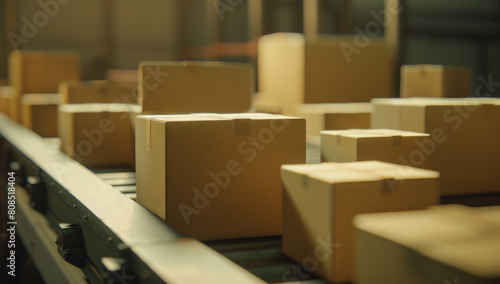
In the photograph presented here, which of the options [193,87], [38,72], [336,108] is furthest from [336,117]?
[38,72]

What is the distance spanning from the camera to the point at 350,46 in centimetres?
328

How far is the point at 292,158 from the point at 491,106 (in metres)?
0.85

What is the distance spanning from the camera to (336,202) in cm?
128

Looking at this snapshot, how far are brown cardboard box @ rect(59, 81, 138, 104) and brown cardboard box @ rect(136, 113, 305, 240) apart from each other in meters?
2.27

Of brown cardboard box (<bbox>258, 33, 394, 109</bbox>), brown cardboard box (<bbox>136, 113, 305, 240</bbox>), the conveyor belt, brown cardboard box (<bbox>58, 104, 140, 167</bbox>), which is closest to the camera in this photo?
the conveyor belt

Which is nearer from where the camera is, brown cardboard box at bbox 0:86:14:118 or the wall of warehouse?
brown cardboard box at bbox 0:86:14:118

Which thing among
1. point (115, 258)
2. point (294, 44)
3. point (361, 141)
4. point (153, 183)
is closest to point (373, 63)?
point (294, 44)

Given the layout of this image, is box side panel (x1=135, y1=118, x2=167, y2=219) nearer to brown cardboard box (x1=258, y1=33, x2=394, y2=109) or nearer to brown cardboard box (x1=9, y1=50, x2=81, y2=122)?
brown cardboard box (x1=258, y1=33, x2=394, y2=109)

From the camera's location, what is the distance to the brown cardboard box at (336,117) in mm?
2949

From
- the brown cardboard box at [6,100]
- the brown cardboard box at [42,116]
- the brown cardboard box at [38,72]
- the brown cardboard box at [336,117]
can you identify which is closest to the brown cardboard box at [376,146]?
the brown cardboard box at [336,117]

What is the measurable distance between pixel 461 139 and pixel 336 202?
1016mm

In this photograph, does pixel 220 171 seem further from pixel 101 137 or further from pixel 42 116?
pixel 42 116

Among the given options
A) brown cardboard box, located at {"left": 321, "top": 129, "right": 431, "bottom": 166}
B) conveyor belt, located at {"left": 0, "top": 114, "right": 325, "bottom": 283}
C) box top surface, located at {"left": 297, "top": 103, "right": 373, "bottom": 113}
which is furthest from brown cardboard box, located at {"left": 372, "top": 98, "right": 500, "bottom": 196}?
box top surface, located at {"left": 297, "top": 103, "right": 373, "bottom": 113}

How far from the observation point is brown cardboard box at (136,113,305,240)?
5.36ft
